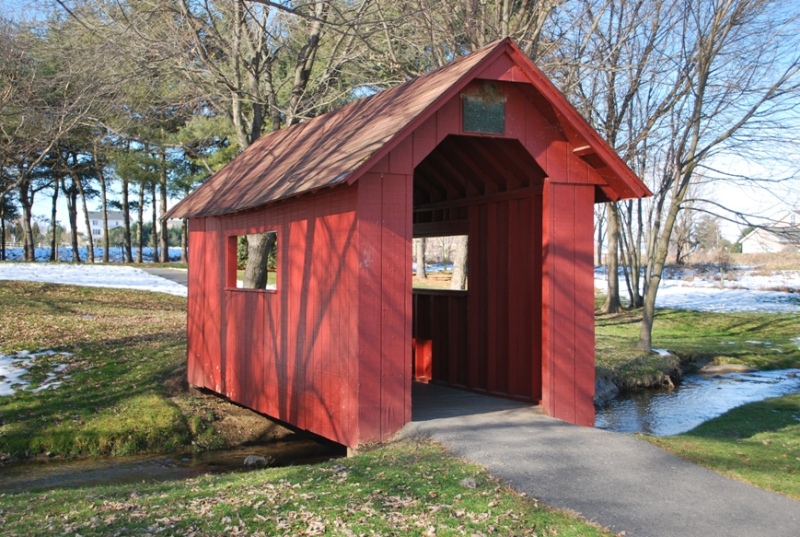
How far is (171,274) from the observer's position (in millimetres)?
35312

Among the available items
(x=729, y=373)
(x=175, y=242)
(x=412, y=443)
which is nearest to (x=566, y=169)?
(x=412, y=443)

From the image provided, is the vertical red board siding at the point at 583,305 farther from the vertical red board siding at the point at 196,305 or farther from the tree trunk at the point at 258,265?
the tree trunk at the point at 258,265

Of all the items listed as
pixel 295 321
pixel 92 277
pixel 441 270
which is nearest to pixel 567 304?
pixel 295 321

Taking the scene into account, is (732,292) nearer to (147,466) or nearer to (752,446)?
(752,446)

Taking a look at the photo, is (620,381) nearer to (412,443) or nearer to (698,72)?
(698,72)

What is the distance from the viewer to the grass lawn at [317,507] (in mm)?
5898

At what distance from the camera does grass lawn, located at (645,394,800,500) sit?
7438 millimetres

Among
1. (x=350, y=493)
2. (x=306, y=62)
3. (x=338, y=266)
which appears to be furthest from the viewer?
(x=306, y=62)

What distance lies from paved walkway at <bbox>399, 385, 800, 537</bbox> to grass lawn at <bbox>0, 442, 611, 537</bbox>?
0.30 metres

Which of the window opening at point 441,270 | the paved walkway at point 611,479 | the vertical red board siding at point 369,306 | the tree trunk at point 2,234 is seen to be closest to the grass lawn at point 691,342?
the window opening at point 441,270

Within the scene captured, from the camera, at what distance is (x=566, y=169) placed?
9664 mm

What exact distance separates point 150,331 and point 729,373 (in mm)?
13210

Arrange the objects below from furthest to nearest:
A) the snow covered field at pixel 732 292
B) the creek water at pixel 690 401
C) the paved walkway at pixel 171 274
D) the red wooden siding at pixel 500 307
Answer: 1. the paved walkway at pixel 171 274
2. the snow covered field at pixel 732 292
3. the creek water at pixel 690 401
4. the red wooden siding at pixel 500 307

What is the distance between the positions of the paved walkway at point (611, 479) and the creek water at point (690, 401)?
4.48 metres
